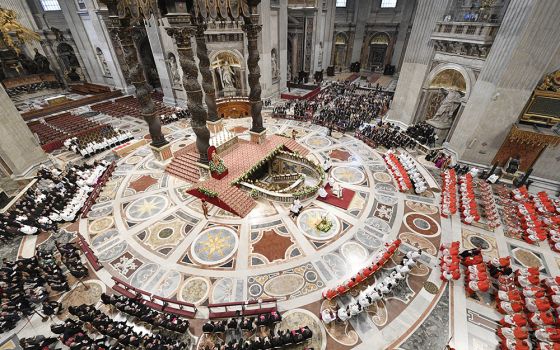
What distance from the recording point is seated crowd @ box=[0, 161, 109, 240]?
39.5 feet

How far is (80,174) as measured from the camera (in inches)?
609

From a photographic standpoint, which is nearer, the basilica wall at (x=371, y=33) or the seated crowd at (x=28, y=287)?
the seated crowd at (x=28, y=287)

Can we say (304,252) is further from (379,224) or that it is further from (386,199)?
(386,199)

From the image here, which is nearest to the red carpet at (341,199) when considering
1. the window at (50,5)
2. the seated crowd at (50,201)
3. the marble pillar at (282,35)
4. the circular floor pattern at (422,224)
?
the circular floor pattern at (422,224)

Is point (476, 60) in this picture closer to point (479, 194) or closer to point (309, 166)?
point (479, 194)

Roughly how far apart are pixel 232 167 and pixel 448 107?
1651cm

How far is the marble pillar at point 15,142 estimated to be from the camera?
595 inches

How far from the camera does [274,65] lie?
29031 millimetres

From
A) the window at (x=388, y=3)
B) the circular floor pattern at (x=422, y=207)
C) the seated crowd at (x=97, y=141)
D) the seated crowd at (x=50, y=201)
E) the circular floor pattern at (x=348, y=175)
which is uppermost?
the window at (x=388, y=3)

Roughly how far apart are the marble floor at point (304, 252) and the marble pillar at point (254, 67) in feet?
21.9

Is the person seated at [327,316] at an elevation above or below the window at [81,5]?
below

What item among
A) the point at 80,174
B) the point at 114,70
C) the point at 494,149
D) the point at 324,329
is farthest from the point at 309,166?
the point at 114,70

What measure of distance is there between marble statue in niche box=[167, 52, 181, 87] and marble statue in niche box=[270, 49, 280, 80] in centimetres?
1046

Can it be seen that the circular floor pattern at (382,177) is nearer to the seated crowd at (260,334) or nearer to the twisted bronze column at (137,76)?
the seated crowd at (260,334)
